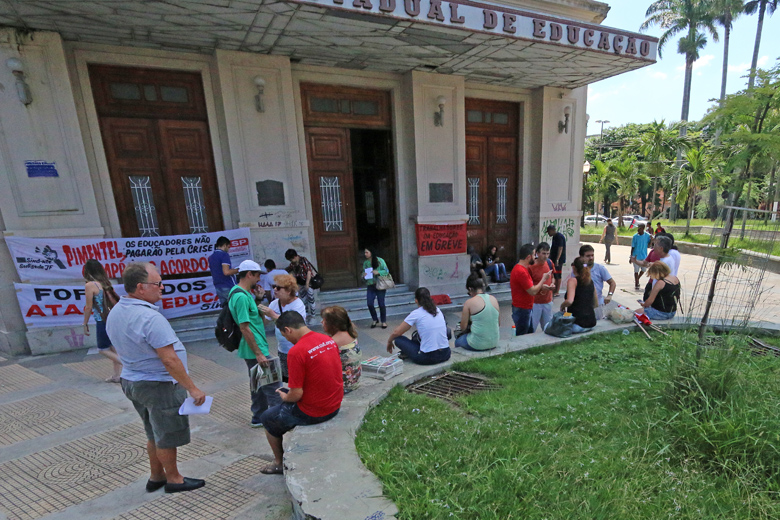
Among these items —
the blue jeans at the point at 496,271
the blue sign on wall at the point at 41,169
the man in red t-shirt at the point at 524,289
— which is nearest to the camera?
the man in red t-shirt at the point at 524,289

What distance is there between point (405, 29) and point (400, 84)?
260 cm

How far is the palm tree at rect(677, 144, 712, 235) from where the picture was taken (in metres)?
17.5

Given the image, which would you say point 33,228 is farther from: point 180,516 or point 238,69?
point 180,516

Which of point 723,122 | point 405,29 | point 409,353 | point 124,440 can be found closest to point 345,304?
point 409,353

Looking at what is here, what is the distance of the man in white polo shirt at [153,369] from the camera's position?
101 inches

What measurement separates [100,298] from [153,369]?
2651mm

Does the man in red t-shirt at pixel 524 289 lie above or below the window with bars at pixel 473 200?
below

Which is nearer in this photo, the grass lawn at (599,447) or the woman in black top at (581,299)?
the grass lawn at (599,447)

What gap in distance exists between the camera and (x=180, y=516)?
8.58 ft

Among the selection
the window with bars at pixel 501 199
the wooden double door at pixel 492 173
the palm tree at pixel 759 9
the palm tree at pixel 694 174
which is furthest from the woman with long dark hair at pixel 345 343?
the palm tree at pixel 759 9

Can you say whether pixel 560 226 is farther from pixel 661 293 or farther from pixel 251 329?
pixel 251 329

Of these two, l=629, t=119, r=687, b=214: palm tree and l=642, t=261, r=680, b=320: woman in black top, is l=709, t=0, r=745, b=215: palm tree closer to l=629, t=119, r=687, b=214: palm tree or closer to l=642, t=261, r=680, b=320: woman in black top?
l=629, t=119, r=687, b=214: palm tree

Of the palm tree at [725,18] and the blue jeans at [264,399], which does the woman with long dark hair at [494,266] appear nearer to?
the blue jeans at [264,399]

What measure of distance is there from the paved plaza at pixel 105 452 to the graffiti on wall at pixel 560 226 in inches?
263
